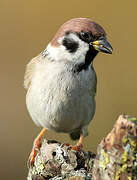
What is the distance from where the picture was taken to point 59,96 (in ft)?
14.4

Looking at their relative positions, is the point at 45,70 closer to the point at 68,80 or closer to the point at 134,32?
the point at 68,80

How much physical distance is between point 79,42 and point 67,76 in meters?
0.36

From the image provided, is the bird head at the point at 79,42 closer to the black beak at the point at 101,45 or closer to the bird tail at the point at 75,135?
the black beak at the point at 101,45

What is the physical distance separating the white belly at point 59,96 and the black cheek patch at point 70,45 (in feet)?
0.67

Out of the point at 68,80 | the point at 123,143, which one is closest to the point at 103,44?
the point at 68,80

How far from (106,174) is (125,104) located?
183 inches

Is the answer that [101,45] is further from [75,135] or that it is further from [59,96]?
[75,135]

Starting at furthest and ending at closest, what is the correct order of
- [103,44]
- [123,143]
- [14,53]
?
[14,53]
[103,44]
[123,143]

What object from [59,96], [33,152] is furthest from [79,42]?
[33,152]

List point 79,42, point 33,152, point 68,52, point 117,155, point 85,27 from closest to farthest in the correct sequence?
point 117,155, point 85,27, point 79,42, point 68,52, point 33,152

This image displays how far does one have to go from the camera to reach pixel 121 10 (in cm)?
816

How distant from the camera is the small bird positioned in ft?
13.7

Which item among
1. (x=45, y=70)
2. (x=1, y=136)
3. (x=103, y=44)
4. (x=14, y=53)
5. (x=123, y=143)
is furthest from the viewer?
(x=14, y=53)

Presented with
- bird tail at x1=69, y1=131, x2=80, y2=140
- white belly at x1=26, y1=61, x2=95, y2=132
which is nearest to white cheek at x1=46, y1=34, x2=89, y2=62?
white belly at x1=26, y1=61, x2=95, y2=132
